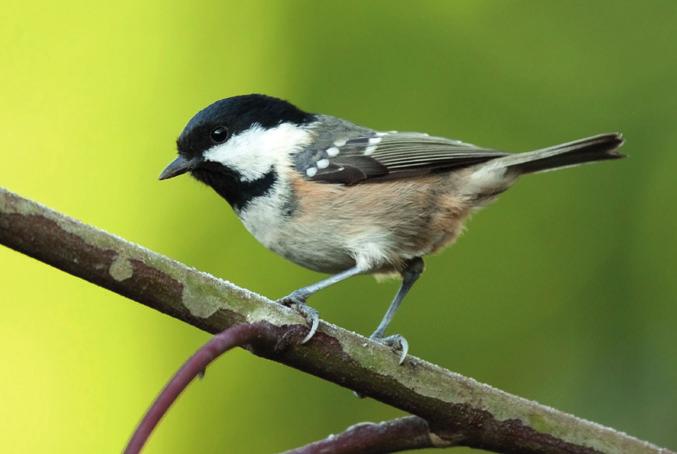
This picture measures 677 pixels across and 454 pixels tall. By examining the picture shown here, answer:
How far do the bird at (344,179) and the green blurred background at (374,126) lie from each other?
1.53ft

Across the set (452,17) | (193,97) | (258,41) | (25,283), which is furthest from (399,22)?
(25,283)

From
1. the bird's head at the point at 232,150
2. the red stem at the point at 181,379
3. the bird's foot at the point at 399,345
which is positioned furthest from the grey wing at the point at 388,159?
the red stem at the point at 181,379

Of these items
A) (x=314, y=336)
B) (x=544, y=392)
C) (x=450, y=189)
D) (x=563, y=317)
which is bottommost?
(x=544, y=392)

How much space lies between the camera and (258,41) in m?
3.42

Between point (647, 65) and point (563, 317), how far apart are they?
0.88 m

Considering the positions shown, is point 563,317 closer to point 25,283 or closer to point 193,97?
point 193,97

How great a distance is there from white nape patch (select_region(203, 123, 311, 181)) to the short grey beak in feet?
0.15

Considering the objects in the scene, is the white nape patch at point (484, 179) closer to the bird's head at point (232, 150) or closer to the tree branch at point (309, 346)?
the bird's head at point (232, 150)

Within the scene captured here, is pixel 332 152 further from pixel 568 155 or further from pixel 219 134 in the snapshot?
pixel 568 155

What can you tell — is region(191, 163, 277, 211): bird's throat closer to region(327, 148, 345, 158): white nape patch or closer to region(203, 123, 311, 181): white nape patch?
region(203, 123, 311, 181): white nape patch

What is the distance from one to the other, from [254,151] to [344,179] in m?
0.27

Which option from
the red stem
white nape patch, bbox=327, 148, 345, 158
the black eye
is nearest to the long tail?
white nape patch, bbox=327, 148, 345, 158

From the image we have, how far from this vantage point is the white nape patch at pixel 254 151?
8.34 feet

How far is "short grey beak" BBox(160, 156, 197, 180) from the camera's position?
2.52 metres
